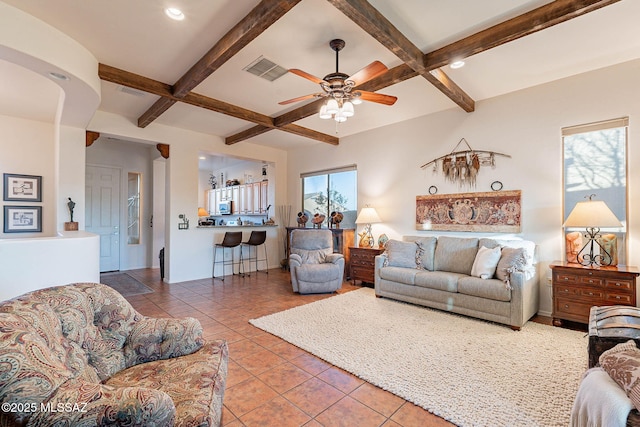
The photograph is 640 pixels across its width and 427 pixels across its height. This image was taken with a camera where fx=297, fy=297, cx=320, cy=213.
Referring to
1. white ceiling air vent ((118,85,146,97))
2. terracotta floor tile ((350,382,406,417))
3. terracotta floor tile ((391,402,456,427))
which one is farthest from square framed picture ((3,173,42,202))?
terracotta floor tile ((391,402,456,427))

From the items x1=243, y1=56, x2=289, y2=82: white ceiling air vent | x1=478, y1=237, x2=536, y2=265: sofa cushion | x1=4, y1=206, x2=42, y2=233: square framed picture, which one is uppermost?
x1=243, y1=56, x2=289, y2=82: white ceiling air vent

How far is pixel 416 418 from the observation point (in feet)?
6.02

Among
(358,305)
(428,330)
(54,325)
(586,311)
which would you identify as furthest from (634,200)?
(54,325)

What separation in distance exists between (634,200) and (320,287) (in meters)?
3.88

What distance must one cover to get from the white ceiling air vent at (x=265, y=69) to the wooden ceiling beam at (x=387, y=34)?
1230 mm

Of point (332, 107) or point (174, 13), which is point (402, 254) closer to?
point (332, 107)

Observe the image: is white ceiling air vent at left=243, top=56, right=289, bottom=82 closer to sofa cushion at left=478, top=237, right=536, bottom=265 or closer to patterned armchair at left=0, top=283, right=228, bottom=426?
patterned armchair at left=0, top=283, right=228, bottom=426

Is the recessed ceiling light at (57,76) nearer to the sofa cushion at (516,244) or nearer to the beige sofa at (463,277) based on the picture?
the beige sofa at (463,277)

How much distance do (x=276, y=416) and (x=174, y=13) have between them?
122 inches

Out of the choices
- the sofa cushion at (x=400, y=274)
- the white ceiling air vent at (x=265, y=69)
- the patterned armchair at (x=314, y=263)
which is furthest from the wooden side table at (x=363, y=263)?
the white ceiling air vent at (x=265, y=69)

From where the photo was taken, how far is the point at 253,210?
7879 mm

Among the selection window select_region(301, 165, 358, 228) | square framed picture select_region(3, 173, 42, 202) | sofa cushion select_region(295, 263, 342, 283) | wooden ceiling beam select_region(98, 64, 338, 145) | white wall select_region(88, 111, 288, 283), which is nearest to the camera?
wooden ceiling beam select_region(98, 64, 338, 145)

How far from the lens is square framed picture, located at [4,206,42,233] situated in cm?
431

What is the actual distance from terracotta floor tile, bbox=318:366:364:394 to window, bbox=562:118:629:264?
3245 millimetres
